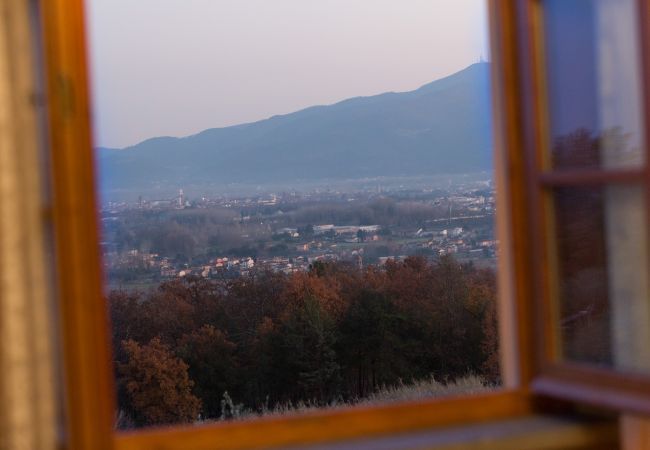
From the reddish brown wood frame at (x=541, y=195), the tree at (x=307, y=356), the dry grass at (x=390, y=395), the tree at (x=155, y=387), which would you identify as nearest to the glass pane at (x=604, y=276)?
the reddish brown wood frame at (x=541, y=195)

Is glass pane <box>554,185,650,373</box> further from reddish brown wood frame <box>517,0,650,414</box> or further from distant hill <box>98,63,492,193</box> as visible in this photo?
distant hill <box>98,63,492,193</box>

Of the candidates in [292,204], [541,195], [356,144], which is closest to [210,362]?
[292,204]

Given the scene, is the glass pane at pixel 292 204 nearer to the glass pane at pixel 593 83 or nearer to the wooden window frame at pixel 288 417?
the wooden window frame at pixel 288 417

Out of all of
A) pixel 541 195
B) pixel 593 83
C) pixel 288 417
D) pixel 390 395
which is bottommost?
pixel 390 395

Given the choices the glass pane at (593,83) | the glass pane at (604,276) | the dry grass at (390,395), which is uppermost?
the glass pane at (593,83)

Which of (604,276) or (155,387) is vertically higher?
(604,276)

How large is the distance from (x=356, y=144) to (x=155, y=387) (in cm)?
373

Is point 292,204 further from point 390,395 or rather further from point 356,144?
point 390,395

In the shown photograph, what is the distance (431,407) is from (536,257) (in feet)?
1.29

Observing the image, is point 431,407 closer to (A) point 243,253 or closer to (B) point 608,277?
(B) point 608,277

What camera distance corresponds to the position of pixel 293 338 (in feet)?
26.1

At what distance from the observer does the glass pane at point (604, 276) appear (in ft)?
5.70

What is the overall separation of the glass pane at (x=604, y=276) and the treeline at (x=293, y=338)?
232 inches

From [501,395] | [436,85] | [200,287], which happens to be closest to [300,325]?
[200,287]
